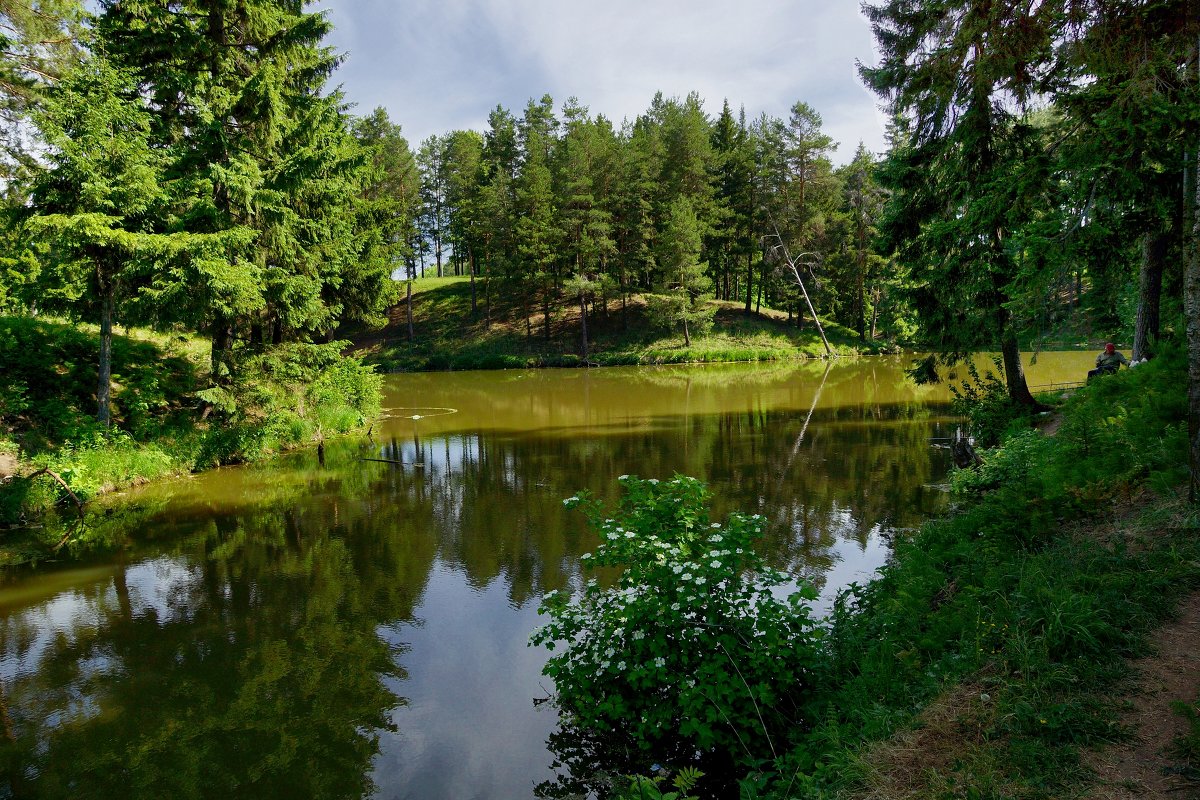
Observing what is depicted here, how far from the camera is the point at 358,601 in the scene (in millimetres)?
8406

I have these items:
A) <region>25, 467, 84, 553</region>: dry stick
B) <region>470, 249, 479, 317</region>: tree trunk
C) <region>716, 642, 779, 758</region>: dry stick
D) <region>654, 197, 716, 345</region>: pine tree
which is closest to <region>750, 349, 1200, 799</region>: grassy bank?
<region>716, 642, 779, 758</region>: dry stick

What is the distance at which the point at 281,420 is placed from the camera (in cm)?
1786

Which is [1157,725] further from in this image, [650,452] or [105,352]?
[105,352]

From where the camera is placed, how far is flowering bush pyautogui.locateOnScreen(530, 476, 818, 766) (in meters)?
4.62

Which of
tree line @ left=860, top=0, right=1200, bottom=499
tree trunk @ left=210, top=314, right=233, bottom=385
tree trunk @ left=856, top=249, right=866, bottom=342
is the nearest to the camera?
tree line @ left=860, top=0, right=1200, bottom=499

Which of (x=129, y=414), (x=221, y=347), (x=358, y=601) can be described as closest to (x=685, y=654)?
(x=358, y=601)

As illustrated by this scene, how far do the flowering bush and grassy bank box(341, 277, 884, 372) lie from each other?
38.0m

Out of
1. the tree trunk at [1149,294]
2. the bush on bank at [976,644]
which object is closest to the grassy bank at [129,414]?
the bush on bank at [976,644]

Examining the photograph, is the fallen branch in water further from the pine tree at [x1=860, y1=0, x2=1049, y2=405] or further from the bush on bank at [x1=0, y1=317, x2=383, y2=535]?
the pine tree at [x1=860, y1=0, x2=1049, y2=405]

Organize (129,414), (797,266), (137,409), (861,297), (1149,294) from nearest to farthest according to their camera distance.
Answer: (1149,294), (137,409), (129,414), (797,266), (861,297)

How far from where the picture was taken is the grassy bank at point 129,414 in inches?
480

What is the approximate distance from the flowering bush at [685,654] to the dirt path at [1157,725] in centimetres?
189

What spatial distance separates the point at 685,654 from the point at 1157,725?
2.69 m

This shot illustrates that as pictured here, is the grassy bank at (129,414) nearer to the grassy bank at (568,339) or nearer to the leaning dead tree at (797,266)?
the grassy bank at (568,339)
